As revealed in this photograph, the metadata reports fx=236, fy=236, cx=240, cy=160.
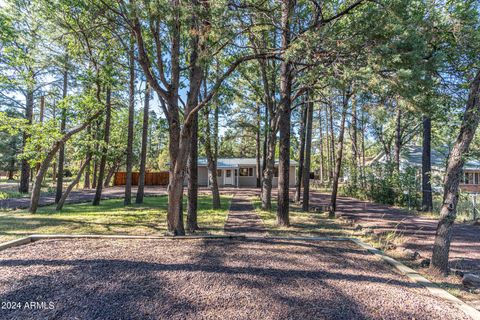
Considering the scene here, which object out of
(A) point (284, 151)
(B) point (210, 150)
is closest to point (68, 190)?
(B) point (210, 150)

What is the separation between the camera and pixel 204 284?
270 centimetres

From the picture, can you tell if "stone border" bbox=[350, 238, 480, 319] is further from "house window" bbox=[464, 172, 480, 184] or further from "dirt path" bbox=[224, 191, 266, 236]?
"house window" bbox=[464, 172, 480, 184]

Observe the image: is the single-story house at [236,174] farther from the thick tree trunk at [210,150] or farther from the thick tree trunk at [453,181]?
the thick tree trunk at [453,181]

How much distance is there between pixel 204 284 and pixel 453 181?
3.75 m

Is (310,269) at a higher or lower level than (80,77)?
lower

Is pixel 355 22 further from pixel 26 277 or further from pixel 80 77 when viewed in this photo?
pixel 80 77

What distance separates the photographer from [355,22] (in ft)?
14.5

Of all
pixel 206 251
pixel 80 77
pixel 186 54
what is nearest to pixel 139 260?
pixel 206 251

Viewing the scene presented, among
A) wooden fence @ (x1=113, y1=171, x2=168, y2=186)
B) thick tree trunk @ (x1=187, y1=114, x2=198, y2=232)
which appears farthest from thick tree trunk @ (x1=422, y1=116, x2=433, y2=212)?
wooden fence @ (x1=113, y1=171, x2=168, y2=186)

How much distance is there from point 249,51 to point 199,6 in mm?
4521

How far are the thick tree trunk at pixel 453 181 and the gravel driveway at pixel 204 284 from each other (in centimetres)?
86

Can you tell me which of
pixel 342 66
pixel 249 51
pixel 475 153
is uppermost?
pixel 249 51

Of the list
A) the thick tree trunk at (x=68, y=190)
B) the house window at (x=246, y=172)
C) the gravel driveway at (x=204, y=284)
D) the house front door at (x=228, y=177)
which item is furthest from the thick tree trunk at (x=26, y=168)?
the house window at (x=246, y=172)

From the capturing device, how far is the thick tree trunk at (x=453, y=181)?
3383 millimetres
